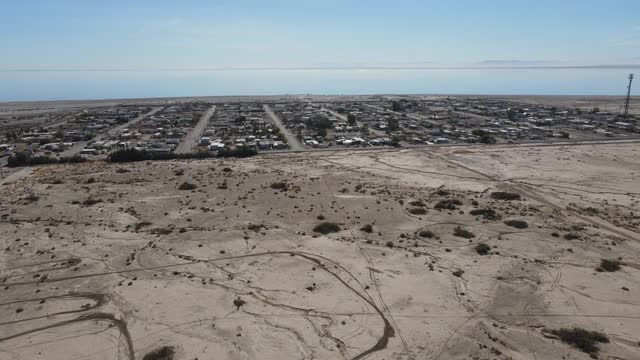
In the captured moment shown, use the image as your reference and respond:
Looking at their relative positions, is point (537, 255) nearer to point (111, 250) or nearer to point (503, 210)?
point (503, 210)

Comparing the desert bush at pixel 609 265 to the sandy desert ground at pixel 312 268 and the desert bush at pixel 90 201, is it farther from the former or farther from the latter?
the desert bush at pixel 90 201

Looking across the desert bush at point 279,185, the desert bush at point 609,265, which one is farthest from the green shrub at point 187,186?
the desert bush at point 609,265

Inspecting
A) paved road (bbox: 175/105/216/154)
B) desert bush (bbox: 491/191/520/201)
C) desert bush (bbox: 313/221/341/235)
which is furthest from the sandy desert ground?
paved road (bbox: 175/105/216/154)

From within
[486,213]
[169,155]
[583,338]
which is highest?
[169,155]

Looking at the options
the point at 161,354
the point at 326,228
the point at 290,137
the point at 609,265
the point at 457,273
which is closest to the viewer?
the point at 161,354

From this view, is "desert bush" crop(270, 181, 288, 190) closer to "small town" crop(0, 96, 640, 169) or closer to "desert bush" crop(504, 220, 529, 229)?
"desert bush" crop(504, 220, 529, 229)

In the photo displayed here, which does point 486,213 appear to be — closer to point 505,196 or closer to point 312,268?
point 505,196

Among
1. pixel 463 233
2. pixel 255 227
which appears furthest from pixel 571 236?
pixel 255 227

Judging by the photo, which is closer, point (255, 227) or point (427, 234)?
point (427, 234)
